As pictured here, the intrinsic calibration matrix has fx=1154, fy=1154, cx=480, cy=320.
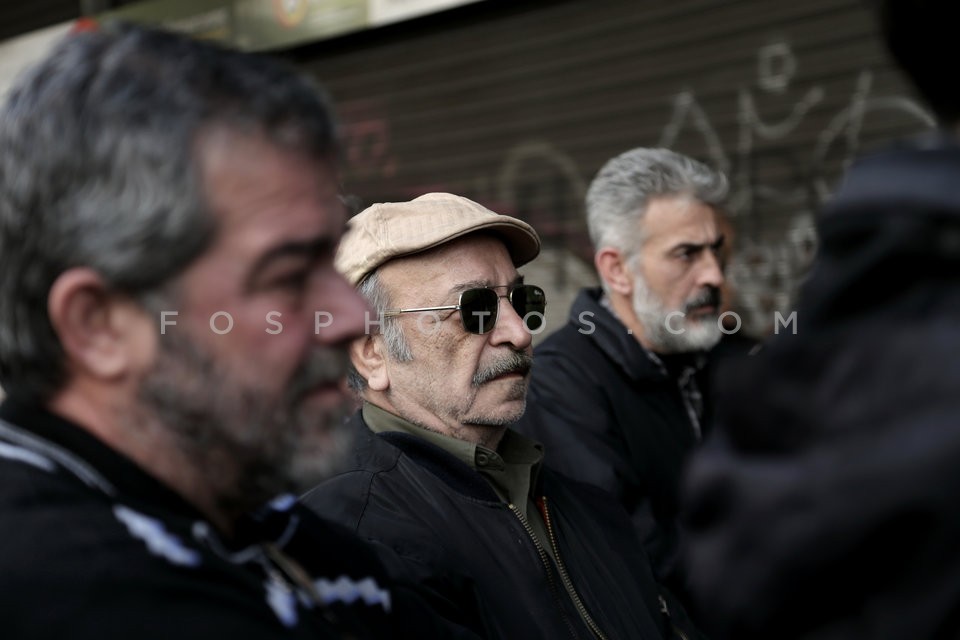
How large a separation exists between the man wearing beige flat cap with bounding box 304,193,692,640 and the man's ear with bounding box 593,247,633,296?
1684mm

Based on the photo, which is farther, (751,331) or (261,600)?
(751,331)

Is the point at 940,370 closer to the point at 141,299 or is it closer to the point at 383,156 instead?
the point at 141,299

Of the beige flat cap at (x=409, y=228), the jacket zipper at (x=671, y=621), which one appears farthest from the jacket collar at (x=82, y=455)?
the jacket zipper at (x=671, y=621)

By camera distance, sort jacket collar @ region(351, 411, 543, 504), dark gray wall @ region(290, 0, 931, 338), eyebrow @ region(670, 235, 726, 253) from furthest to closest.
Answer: dark gray wall @ region(290, 0, 931, 338)
eyebrow @ region(670, 235, 726, 253)
jacket collar @ region(351, 411, 543, 504)

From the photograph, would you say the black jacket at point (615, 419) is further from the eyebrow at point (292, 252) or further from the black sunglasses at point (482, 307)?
the eyebrow at point (292, 252)

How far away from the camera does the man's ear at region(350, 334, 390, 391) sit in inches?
118

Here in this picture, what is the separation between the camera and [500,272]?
3.07 meters

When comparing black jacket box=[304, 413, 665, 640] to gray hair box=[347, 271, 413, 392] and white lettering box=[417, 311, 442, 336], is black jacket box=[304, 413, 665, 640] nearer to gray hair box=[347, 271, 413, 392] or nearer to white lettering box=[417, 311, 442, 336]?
gray hair box=[347, 271, 413, 392]

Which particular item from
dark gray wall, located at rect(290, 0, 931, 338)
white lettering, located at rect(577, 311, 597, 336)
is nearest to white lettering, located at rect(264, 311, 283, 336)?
white lettering, located at rect(577, 311, 597, 336)

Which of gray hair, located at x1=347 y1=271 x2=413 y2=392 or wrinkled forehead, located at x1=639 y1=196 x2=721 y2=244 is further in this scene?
wrinkled forehead, located at x1=639 y1=196 x2=721 y2=244

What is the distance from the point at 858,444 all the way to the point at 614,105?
252 inches

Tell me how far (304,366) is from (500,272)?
1618mm

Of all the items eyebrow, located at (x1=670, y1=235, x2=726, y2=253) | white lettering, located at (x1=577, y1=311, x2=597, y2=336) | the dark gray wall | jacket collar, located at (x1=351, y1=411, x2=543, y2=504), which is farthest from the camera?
the dark gray wall

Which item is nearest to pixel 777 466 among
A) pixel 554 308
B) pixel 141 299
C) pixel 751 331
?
pixel 141 299
